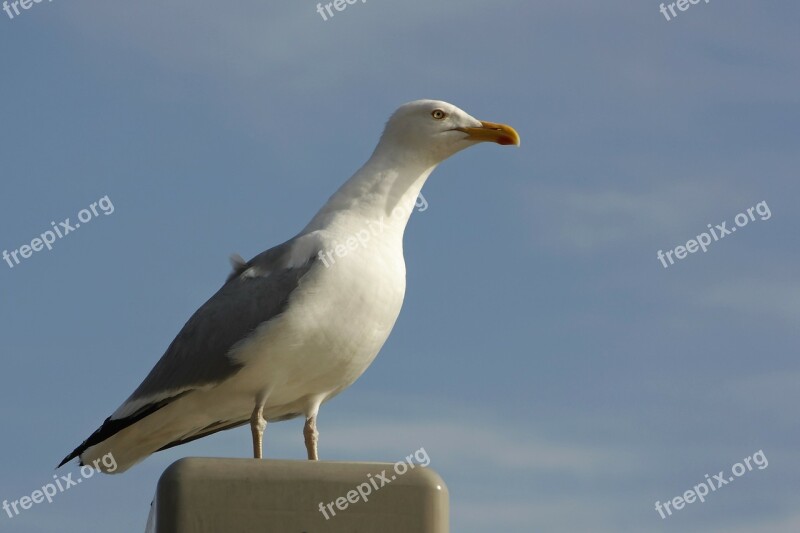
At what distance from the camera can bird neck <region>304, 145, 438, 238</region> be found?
28.5ft

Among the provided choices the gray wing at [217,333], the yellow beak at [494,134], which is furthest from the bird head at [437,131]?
the gray wing at [217,333]

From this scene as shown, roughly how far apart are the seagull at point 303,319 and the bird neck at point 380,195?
0.01 meters

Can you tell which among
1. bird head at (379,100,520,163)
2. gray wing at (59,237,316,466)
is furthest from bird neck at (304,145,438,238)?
gray wing at (59,237,316,466)

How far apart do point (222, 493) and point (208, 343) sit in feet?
9.56

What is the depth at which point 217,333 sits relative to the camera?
28.2 feet

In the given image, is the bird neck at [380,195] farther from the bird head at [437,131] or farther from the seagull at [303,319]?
the bird head at [437,131]

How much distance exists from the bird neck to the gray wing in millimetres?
424

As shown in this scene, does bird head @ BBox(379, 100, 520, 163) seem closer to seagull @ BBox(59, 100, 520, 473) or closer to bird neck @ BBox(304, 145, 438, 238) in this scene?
seagull @ BBox(59, 100, 520, 473)

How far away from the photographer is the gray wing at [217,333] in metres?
8.38

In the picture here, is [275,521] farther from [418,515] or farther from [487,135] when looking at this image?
[487,135]

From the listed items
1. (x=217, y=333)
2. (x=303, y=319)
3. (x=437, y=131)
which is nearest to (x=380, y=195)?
(x=437, y=131)

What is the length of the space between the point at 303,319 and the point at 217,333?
79cm

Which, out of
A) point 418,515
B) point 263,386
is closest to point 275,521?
point 418,515

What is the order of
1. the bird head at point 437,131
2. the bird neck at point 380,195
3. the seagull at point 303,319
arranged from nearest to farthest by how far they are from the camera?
the seagull at point 303,319
the bird neck at point 380,195
the bird head at point 437,131
